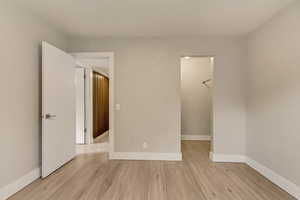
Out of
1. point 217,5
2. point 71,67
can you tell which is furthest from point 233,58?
point 71,67

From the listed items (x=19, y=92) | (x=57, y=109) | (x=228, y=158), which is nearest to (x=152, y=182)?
(x=228, y=158)

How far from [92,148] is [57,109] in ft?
5.30

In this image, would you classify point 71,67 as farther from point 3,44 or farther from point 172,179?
point 172,179

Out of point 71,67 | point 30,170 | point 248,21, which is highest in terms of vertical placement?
point 248,21

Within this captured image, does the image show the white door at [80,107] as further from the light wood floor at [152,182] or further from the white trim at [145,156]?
the white trim at [145,156]

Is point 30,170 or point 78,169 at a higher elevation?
point 30,170

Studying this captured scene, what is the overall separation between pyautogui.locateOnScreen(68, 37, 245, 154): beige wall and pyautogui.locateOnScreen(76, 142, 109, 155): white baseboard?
86cm

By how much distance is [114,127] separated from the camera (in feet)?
10.1

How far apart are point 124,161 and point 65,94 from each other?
163 centimetres

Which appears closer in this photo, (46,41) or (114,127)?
(46,41)

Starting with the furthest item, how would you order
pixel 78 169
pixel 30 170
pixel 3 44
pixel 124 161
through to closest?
pixel 124 161 < pixel 78 169 < pixel 30 170 < pixel 3 44

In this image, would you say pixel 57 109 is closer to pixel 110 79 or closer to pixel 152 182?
pixel 110 79

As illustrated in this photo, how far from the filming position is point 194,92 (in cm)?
468

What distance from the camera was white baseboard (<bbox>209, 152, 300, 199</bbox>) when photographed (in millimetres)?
1919
